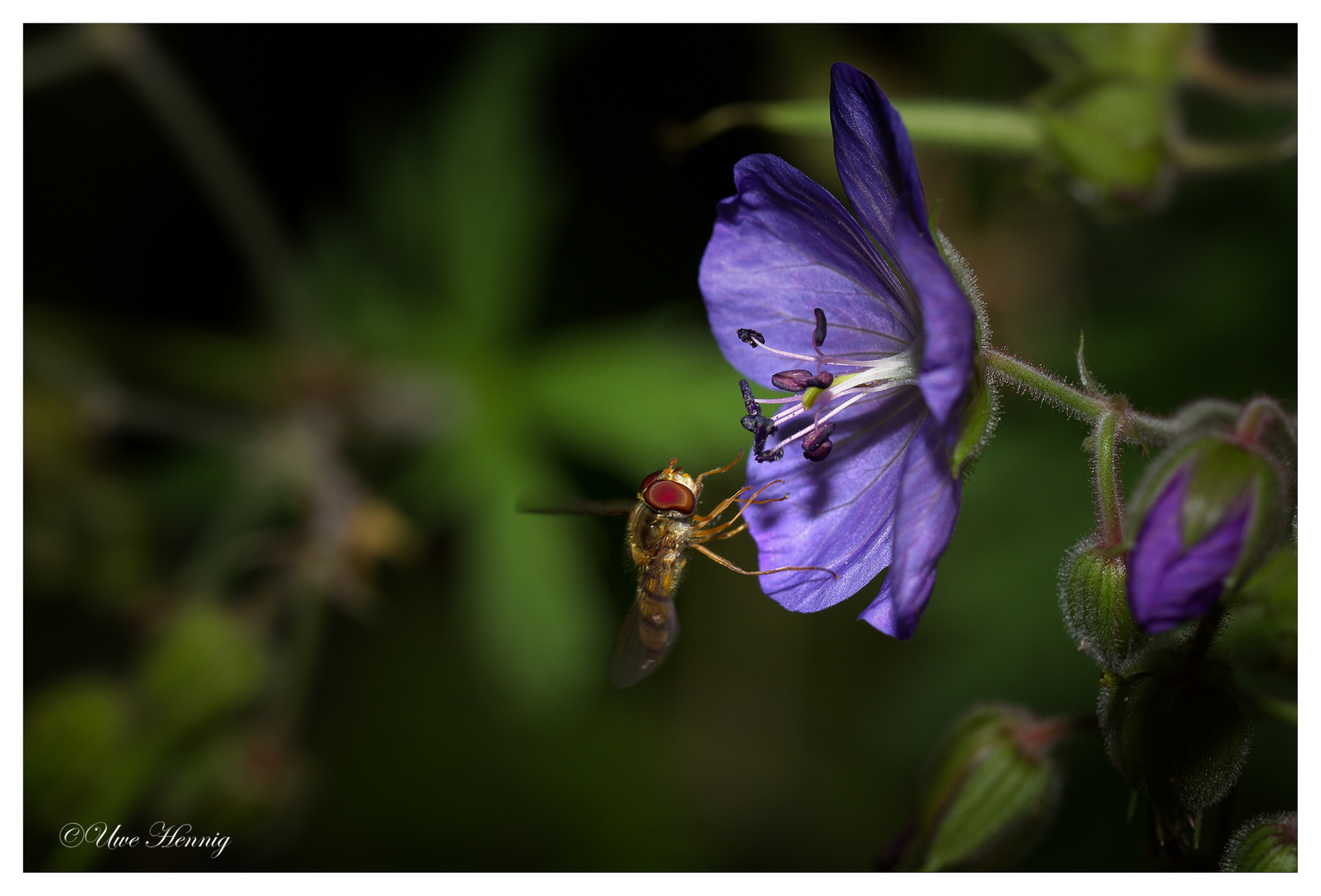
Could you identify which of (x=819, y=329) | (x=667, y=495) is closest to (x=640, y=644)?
(x=667, y=495)

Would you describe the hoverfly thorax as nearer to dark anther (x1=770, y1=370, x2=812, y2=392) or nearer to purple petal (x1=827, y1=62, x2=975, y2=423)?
dark anther (x1=770, y1=370, x2=812, y2=392)

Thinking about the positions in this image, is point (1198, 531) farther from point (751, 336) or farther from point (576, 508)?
point (576, 508)

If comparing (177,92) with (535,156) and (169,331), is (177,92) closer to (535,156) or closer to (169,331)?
(169,331)

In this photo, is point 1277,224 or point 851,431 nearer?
point 851,431

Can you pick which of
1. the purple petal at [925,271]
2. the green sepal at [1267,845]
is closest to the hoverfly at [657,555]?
the purple petal at [925,271]

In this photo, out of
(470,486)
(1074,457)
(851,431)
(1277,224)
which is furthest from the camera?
(470,486)

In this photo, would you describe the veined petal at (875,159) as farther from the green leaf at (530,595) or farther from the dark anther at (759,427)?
the green leaf at (530,595)

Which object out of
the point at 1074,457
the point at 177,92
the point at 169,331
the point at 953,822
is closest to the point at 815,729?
the point at 1074,457
